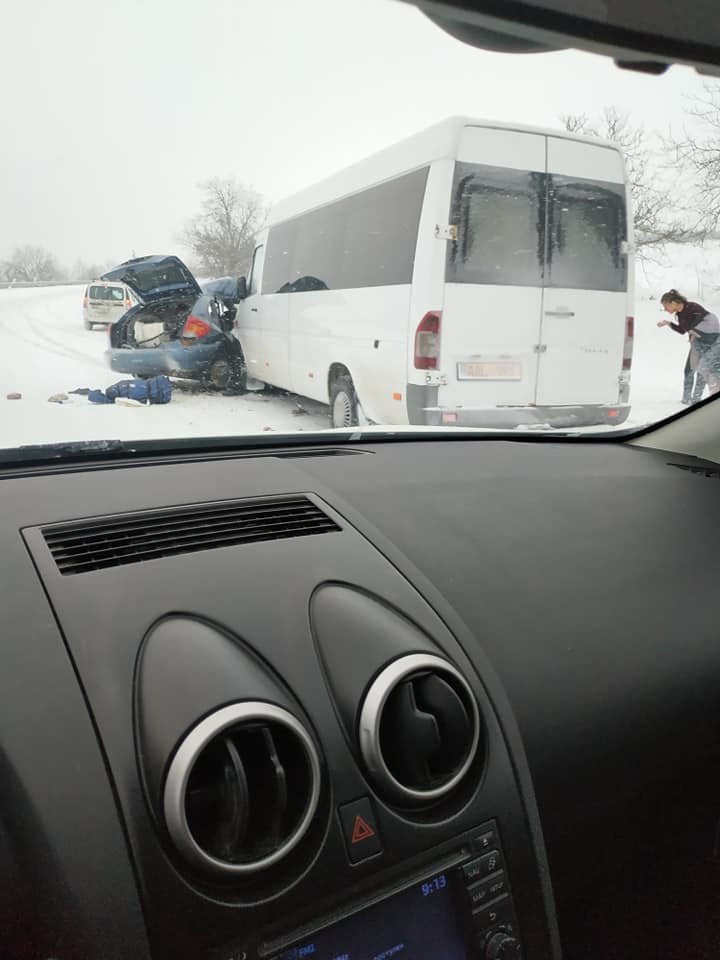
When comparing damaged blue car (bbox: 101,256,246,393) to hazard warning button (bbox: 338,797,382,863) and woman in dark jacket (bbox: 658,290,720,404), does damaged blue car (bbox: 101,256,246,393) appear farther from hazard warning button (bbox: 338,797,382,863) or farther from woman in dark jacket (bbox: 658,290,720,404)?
woman in dark jacket (bbox: 658,290,720,404)

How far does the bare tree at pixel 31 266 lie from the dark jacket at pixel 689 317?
A: 2.15 m

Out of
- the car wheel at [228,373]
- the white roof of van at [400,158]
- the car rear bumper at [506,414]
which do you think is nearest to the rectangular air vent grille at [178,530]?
the car wheel at [228,373]

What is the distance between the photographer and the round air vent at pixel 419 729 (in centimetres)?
140

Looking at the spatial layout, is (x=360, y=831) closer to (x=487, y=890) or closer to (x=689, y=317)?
(x=487, y=890)

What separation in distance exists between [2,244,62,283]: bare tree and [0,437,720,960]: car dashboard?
1.69 ft

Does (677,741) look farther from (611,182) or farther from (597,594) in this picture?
(611,182)

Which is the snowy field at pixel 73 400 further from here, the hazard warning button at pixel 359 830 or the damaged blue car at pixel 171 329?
the hazard warning button at pixel 359 830

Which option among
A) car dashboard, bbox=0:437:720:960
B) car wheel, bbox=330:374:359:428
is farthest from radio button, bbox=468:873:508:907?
car wheel, bbox=330:374:359:428

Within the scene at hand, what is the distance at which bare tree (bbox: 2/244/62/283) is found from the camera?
1912 mm

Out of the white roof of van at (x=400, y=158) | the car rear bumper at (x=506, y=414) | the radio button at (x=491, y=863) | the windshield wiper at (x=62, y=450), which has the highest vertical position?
the white roof of van at (x=400, y=158)

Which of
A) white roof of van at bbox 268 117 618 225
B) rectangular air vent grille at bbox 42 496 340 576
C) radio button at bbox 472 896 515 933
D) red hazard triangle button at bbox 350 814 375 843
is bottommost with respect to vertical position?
radio button at bbox 472 896 515 933

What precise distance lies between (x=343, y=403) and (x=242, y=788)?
1.77m

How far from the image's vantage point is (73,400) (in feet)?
7.13

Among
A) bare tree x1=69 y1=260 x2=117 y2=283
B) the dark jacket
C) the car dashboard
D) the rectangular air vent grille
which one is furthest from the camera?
the dark jacket
